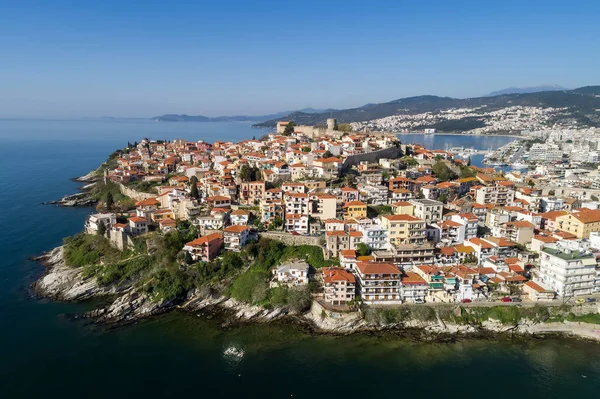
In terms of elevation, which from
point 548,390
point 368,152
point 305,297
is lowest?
point 548,390

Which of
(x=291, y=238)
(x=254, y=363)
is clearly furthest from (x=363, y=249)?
(x=254, y=363)

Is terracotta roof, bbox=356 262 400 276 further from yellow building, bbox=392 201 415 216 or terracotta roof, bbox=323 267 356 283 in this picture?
yellow building, bbox=392 201 415 216

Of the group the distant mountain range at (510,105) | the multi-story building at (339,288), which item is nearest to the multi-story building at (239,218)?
the multi-story building at (339,288)

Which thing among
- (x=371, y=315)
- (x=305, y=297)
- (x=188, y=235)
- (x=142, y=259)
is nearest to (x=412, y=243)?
(x=371, y=315)

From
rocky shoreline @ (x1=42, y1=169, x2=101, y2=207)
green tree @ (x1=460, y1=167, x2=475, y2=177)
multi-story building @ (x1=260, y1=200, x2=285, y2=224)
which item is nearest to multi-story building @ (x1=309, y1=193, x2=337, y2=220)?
multi-story building @ (x1=260, y1=200, x2=285, y2=224)

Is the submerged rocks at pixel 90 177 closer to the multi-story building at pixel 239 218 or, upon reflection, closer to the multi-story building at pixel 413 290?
the multi-story building at pixel 239 218

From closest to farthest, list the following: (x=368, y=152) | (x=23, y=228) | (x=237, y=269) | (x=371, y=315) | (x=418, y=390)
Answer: (x=418, y=390)
(x=371, y=315)
(x=237, y=269)
(x=23, y=228)
(x=368, y=152)

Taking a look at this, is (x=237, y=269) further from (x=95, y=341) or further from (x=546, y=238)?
(x=546, y=238)
